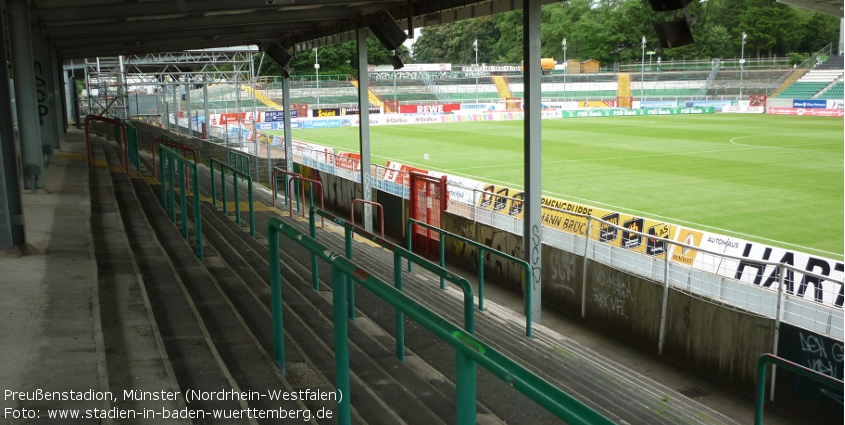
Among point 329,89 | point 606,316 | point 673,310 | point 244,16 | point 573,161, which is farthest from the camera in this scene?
point 329,89

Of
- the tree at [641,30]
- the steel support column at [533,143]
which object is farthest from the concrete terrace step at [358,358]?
the tree at [641,30]

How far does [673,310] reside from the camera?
31.0 ft

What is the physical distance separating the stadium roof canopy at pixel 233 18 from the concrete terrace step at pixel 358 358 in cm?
539

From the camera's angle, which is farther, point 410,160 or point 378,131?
point 378,131

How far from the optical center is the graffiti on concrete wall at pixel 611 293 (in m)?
10.3

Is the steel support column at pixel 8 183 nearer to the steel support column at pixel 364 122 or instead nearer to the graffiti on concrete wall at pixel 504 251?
the graffiti on concrete wall at pixel 504 251

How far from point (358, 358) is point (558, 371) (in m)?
2.41

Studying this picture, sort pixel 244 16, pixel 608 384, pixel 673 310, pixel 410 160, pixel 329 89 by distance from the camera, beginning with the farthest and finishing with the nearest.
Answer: pixel 329 89 → pixel 410 160 → pixel 244 16 → pixel 673 310 → pixel 608 384

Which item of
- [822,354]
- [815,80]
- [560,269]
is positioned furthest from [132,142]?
[815,80]

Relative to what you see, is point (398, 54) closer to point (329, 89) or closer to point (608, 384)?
point (608, 384)

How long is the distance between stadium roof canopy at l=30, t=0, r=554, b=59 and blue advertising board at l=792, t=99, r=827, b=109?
154 ft

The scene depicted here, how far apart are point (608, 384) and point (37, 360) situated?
181 inches

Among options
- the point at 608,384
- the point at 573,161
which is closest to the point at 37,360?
the point at 608,384

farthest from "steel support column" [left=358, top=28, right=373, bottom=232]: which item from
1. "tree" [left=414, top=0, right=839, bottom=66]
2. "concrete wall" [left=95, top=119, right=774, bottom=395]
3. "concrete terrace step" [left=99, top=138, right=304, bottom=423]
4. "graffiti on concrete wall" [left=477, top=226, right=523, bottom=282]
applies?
"tree" [left=414, top=0, right=839, bottom=66]
